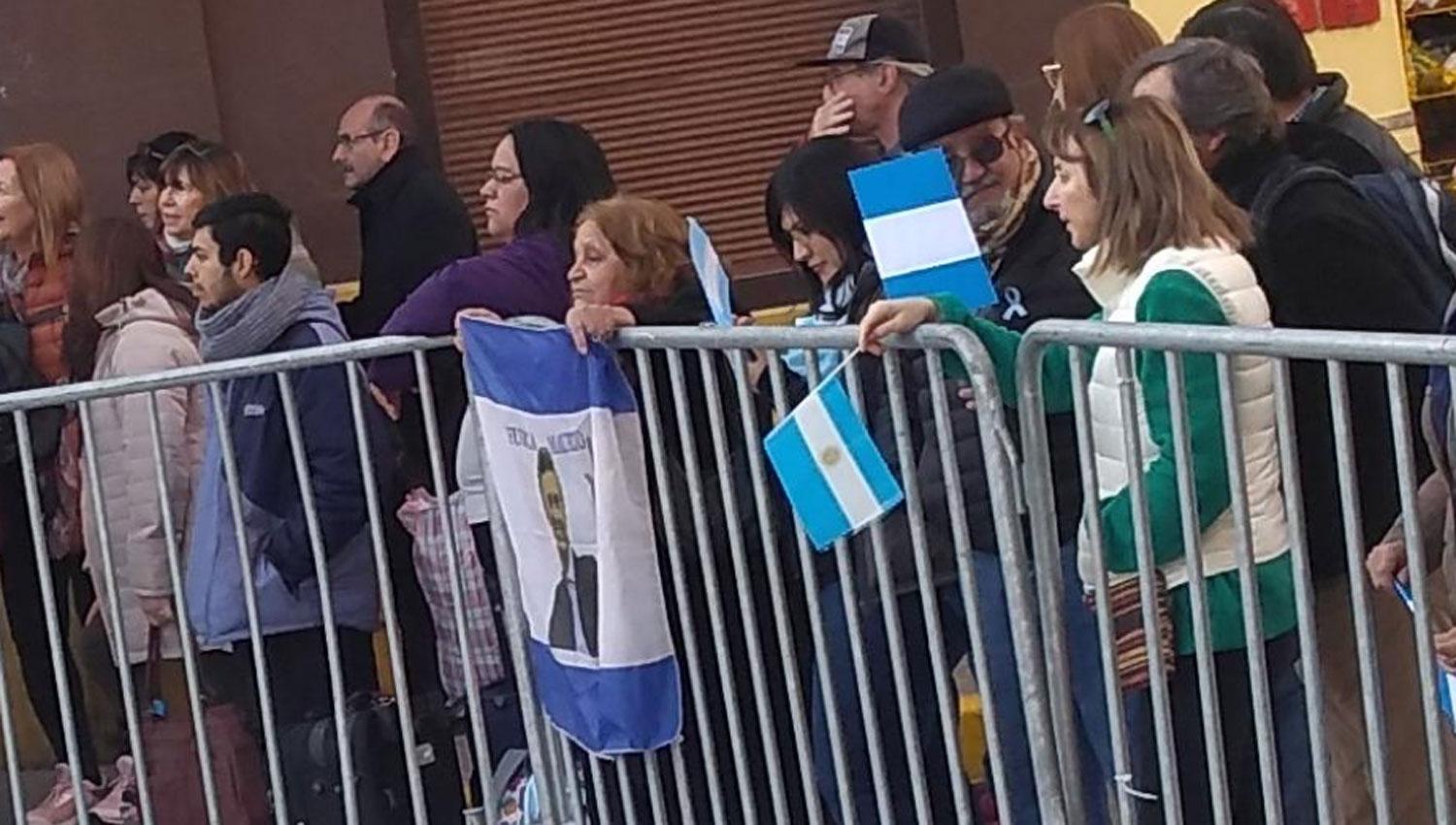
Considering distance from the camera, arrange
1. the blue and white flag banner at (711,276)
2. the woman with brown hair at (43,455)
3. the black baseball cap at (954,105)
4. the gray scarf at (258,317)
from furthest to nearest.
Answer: the woman with brown hair at (43,455) < the gray scarf at (258,317) < the black baseball cap at (954,105) < the blue and white flag banner at (711,276)

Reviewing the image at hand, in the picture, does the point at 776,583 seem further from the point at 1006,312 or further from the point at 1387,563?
the point at 1387,563

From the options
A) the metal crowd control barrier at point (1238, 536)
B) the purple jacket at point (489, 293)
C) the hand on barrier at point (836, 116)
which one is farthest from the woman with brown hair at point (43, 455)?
the metal crowd control barrier at point (1238, 536)

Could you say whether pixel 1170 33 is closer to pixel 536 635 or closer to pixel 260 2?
pixel 260 2

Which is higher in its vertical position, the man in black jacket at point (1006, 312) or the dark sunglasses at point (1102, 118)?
the dark sunglasses at point (1102, 118)

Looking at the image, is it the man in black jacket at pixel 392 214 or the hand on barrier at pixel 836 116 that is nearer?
the hand on barrier at pixel 836 116

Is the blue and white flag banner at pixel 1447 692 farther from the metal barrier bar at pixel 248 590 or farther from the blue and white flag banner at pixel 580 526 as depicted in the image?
the metal barrier bar at pixel 248 590

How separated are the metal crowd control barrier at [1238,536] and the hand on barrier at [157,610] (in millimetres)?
2787

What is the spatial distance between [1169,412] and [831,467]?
65 cm

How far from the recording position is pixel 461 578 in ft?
19.7

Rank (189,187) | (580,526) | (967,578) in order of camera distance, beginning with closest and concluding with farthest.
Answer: (967,578)
(580,526)
(189,187)

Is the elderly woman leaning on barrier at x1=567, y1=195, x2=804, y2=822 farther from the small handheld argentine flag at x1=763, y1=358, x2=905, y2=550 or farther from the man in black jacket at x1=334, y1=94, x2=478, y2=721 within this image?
the man in black jacket at x1=334, y1=94, x2=478, y2=721

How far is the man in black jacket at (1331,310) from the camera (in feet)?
→ 15.1

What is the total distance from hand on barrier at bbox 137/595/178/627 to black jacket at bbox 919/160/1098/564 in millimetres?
2398

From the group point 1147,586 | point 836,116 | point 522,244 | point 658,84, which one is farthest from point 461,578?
point 658,84
